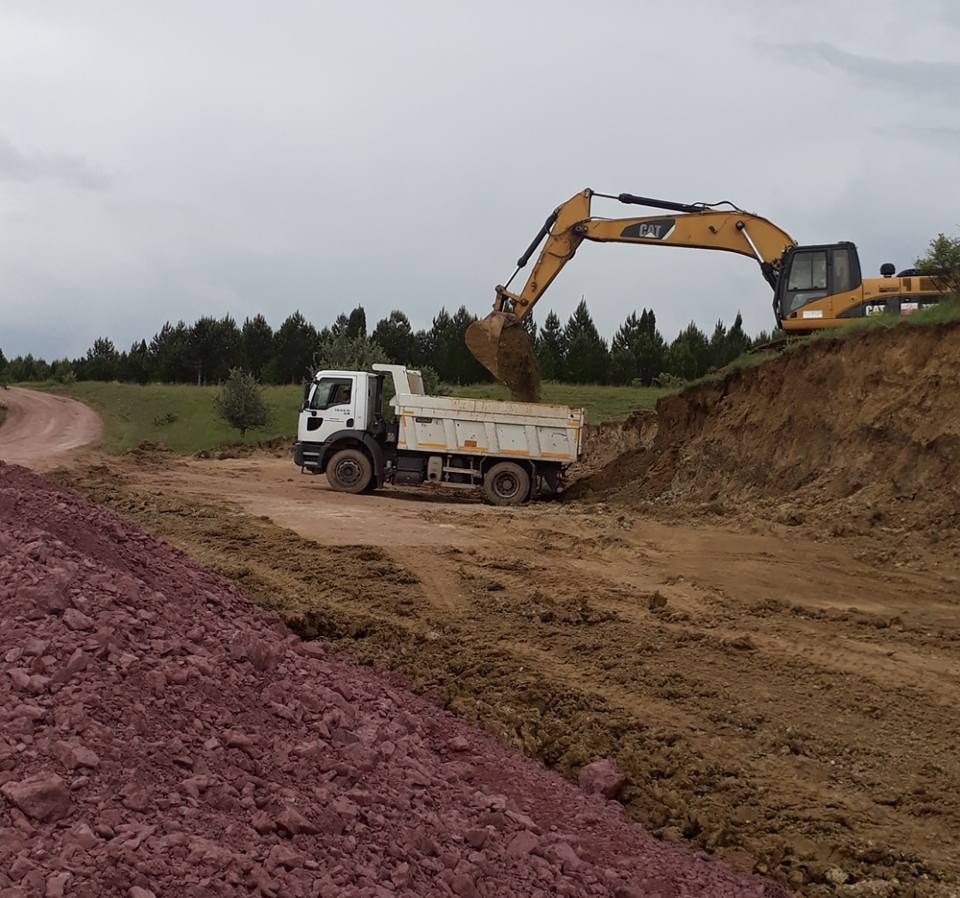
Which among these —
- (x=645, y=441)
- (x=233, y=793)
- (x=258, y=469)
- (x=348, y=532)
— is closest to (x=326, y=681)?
(x=233, y=793)

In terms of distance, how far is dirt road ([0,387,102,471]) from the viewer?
1022 inches

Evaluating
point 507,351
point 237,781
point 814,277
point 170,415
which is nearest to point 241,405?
point 170,415

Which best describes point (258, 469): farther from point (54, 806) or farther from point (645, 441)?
point (54, 806)

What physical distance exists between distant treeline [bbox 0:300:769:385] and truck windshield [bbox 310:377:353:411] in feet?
97.6

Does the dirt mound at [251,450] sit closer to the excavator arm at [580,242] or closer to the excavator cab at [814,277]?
the excavator arm at [580,242]

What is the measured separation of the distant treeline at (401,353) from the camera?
5241 centimetres

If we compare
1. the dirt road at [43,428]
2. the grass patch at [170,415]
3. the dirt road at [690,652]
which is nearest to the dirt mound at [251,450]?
the grass patch at [170,415]

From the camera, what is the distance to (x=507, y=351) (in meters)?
19.3

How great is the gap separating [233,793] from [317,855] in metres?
0.46

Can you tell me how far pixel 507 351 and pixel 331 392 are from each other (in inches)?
141

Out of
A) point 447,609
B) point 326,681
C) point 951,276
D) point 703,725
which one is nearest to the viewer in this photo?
point 326,681

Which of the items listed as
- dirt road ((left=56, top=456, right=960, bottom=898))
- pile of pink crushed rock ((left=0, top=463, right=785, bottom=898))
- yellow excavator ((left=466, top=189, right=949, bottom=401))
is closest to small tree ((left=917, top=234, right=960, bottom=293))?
yellow excavator ((left=466, top=189, right=949, bottom=401))

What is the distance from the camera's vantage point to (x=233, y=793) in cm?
385

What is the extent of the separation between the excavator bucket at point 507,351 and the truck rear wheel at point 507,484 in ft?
6.75
